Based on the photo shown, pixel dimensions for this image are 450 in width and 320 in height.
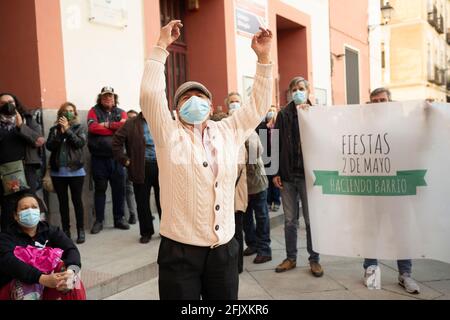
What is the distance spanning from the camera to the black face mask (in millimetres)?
4688

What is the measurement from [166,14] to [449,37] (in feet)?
113

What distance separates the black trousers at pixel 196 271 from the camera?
2.28 m

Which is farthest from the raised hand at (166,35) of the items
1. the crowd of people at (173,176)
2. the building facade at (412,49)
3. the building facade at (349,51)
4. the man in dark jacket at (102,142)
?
the building facade at (412,49)

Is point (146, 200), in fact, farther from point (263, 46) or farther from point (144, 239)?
point (263, 46)

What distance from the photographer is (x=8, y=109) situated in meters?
4.69

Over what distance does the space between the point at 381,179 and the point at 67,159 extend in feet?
11.1

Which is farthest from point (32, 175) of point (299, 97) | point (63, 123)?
point (299, 97)

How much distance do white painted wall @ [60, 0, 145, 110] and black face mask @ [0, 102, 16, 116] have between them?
46.0 inches

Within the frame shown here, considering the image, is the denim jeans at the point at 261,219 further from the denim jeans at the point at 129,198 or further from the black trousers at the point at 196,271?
the black trousers at the point at 196,271

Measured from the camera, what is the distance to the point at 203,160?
231 cm

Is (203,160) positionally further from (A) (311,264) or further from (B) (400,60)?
(B) (400,60)

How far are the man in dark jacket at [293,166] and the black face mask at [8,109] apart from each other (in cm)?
267

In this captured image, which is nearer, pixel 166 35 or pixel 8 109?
pixel 166 35

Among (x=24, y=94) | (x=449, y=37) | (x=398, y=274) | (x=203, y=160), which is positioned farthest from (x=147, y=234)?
(x=449, y=37)
